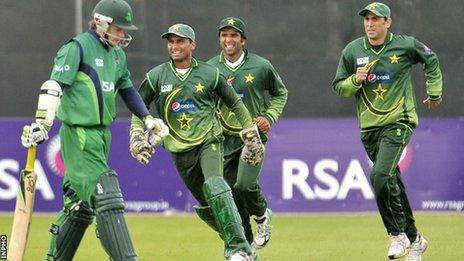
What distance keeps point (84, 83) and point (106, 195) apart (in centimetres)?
82

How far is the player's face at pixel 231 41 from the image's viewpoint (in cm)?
1210

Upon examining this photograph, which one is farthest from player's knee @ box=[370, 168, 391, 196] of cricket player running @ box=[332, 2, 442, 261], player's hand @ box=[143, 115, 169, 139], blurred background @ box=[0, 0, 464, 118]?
blurred background @ box=[0, 0, 464, 118]

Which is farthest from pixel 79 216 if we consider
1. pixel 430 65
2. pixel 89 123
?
pixel 430 65

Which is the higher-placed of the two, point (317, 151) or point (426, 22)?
point (426, 22)

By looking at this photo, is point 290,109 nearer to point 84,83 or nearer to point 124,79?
point 124,79

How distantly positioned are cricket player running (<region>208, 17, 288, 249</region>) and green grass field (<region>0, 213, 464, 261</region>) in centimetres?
78

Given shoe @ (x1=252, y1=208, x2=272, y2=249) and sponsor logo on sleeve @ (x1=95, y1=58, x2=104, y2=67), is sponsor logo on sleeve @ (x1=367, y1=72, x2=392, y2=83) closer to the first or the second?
shoe @ (x1=252, y1=208, x2=272, y2=249)

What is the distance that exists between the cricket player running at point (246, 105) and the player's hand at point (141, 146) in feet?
4.44

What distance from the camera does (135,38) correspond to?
1750 centimetres

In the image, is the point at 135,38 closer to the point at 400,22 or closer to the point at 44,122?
the point at 400,22

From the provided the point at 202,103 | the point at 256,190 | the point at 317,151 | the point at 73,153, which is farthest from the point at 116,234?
the point at 317,151

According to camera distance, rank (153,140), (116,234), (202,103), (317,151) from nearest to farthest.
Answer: (116,234)
(153,140)
(202,103)
(317,151)

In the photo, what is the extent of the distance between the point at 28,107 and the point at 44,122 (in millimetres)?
8477

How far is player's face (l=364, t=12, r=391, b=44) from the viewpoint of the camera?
473 inches
